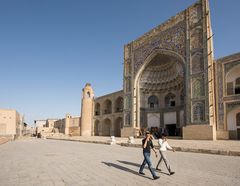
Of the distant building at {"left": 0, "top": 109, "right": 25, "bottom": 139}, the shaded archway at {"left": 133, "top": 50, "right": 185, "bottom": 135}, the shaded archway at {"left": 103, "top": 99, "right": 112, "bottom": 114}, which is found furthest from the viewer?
the distant building at {"left": 0, "top": 109, "right": 25, "bottom": 139}

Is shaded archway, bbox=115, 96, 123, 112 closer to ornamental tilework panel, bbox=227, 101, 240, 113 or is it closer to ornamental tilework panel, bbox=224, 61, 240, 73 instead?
ornamental tilework panel, bbox=224, 61, 240, 73

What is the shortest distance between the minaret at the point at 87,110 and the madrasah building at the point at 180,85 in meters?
2.79

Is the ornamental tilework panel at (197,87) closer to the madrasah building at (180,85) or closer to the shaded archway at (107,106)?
the madrasah building at (180,85)

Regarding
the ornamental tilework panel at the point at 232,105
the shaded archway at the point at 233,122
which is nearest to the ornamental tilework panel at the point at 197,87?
the ornamental tilework panel at the point at 232,105

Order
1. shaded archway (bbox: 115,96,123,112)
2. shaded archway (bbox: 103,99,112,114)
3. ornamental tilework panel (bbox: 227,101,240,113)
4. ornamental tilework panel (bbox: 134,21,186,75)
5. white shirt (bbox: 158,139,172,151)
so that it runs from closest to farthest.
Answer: white shirt (bbox: 158,139,172,151), ornamental tilework panel (bbox: 227,101,240,113), ornamental tilework panel (bbox: 134,21,186,75), shaded archway (bbox: 115,96,123,112), shaded archway (bbox: 103,99,112,114)

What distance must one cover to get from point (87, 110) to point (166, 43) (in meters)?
19.6

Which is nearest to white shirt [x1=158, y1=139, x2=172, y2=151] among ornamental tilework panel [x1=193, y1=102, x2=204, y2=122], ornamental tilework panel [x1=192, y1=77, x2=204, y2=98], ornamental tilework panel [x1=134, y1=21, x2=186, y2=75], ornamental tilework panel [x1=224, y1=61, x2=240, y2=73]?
ornamental tilework panel [x1=193, y1=102, x2=204, y2=122]

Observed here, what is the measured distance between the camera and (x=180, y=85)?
83.3ft

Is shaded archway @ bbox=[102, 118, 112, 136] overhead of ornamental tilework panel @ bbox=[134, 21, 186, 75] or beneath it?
beneath

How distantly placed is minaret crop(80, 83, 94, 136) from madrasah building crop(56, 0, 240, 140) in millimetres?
2787

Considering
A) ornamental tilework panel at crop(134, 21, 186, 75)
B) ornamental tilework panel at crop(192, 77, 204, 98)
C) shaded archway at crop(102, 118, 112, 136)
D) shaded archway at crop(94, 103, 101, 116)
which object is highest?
ornamental tilework panel at crop(134, 21, 186, 75)

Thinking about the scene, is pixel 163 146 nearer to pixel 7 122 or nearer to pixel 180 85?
pixel 180 85

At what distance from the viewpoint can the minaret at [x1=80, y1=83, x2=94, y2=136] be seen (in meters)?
35.9

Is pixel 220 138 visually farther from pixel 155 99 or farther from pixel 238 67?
pixel 155 99
